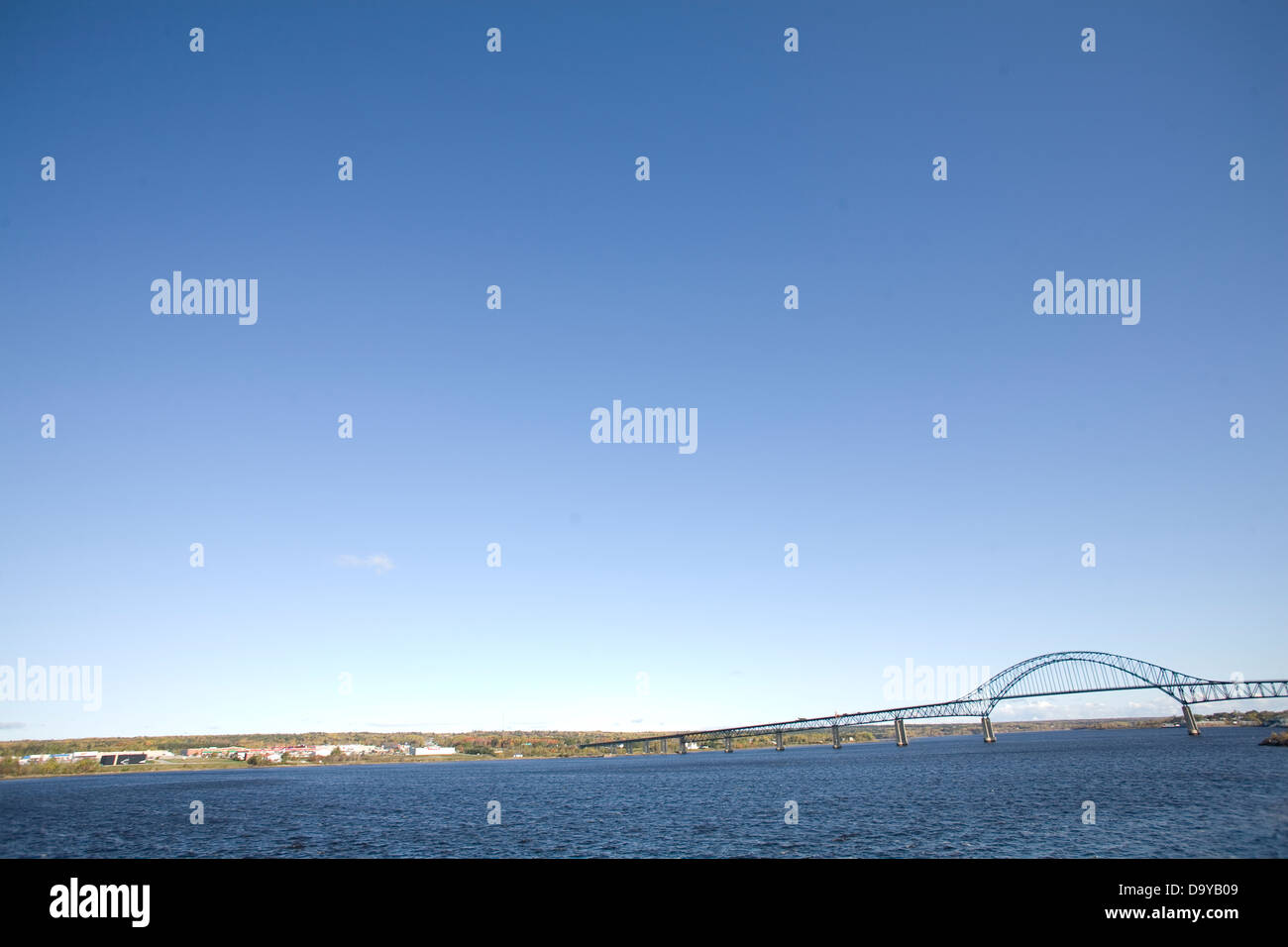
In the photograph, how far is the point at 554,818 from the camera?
70.7 meters

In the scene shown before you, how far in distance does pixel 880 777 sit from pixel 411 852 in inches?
3584
